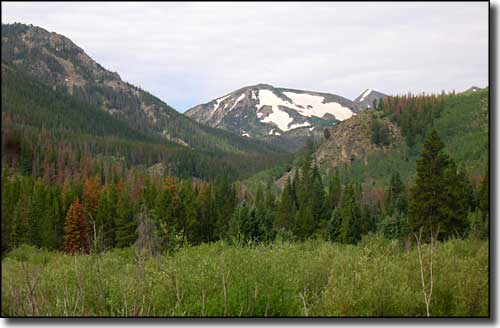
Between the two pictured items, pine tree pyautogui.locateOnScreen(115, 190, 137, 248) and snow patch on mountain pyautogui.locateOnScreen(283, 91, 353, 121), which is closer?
pine tree pyautogui.locateOnScreen(115, 190, 137, 248)

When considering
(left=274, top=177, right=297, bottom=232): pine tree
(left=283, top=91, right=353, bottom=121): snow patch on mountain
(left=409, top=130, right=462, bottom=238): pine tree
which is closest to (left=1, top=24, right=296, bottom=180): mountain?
(left=409, top=130, right=462, bottom=238): pine tree

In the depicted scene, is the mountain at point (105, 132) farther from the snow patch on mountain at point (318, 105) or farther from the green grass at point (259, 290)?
the snow patch on mountain at point (318, 105)

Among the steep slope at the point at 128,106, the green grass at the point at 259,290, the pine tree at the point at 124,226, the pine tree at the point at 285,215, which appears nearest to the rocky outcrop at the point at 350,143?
the pine tree at the point at 285,215

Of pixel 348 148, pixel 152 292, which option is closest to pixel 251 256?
pixel 152 292

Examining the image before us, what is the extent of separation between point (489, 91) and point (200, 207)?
16.9m

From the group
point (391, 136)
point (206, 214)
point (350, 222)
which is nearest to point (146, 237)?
point (206, 214)

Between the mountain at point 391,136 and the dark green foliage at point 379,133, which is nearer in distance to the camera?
the mountain at point 391,136

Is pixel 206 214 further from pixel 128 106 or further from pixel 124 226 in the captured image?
pixel 128 106

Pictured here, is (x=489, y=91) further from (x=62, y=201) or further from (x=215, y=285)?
(x=62, y=201)

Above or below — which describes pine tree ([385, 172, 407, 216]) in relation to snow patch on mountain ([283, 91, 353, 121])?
below

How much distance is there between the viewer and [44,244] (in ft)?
33.9

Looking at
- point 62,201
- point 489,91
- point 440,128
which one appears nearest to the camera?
point 489,91

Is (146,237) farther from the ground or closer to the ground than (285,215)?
farther from the ground

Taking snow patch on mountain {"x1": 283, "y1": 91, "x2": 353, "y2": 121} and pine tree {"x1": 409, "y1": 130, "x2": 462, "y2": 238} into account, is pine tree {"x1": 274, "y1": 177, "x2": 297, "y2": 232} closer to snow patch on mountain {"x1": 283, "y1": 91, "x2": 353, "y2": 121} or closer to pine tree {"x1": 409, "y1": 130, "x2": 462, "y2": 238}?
snow patch on mountain {"x1": 283, "y1": 91, "x2": 353, "y2": 121}
